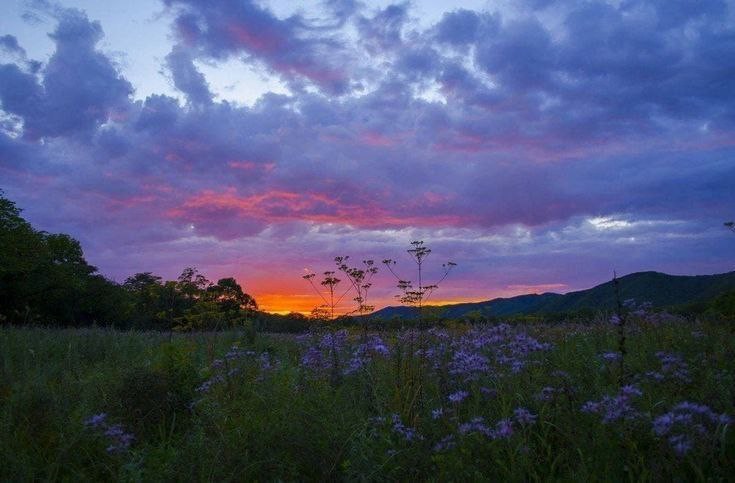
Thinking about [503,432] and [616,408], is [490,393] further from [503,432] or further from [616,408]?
[616,408]

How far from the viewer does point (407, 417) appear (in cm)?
480

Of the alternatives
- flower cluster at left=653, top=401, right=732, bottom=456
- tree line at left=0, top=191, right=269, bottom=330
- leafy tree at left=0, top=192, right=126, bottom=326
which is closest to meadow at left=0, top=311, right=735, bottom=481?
flower cluster at left=653, top=401, right=732, bottom=456

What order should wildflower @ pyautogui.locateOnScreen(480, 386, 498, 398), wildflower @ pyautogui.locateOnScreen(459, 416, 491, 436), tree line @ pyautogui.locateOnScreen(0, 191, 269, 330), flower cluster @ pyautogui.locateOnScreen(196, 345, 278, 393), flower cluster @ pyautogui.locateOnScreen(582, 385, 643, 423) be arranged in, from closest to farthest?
1. flower cluster @ pyautogui.locateOnScreen(582, 385, 643, 423)
2. wildflower @ pyautogui.locateOnScreen(459, 416, 491, 436)
3. wildflower @ pyautogui.locateOnScreen(480, 386, 498, 398)
4. flower cluster @ pyautogui.locateOnScreen(196, 345, 278, 393)
5. tree line @ pyautogui.locateOnScreen(0, 191, 269, 330)

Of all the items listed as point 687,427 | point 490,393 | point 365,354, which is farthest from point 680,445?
point 365,354

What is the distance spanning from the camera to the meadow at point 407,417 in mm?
3555

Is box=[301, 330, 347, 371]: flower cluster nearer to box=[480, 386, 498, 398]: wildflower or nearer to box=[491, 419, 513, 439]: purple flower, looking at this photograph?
box=[480, 386, 498, 398]: wildflower

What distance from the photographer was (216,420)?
492 cm

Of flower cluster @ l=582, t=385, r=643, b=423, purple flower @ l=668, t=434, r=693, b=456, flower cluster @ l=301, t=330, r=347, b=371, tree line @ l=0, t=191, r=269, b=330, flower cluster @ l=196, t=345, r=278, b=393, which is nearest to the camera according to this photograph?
purple flower @ l=668, t=434, r=693, b=456

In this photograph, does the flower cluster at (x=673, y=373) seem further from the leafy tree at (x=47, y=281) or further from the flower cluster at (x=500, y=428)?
the leafy tree at (x=47, y=281)

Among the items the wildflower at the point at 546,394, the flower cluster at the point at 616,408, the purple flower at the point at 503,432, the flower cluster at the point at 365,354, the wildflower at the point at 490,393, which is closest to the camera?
the flower cluster at the point at 616,408

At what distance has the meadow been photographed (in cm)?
355

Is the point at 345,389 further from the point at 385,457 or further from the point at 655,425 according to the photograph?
the point at 655,425

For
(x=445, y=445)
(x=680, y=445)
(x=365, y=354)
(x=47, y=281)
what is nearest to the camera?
(x=680, y=445)

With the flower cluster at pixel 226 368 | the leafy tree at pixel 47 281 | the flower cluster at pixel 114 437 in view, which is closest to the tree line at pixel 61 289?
the leafy tree at pixel 47 281
